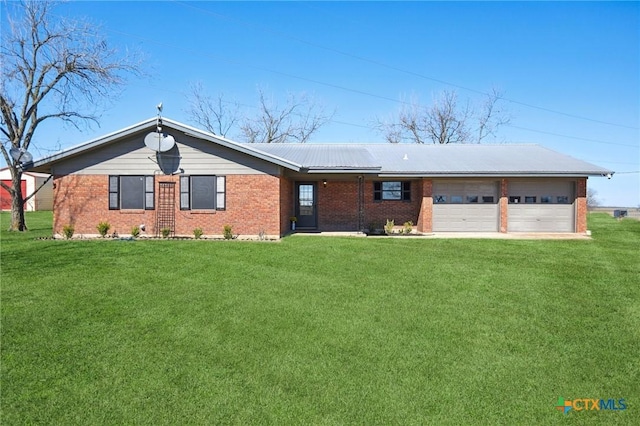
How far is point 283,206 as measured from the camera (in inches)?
599

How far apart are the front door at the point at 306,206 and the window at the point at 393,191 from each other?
2.84 metres

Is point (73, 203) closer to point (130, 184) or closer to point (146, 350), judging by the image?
point (130, 184)

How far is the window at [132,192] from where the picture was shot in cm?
1409

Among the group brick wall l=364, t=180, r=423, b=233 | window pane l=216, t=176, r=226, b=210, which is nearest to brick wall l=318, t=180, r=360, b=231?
brick wall l=364, t=180, r=423, b=233

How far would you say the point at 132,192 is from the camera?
1416cm

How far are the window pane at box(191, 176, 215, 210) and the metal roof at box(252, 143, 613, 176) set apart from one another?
3.35m

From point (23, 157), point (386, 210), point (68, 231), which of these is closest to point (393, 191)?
point (386, 210)

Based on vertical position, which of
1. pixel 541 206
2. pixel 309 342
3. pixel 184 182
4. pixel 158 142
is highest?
pixel 158 142

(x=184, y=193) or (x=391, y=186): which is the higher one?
(x=391, y=186)

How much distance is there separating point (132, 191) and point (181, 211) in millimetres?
1921

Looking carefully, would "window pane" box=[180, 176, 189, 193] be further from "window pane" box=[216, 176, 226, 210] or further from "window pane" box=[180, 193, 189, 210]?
"window pane" box=[216, 176, 226, 210]

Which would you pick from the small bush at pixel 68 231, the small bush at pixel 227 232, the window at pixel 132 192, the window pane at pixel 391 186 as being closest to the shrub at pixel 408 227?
the window pane at pixel 391 186

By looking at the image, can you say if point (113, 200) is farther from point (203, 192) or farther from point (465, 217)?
point (465, 217)

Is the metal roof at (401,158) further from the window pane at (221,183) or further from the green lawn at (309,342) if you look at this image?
the green lawn at (309,342)
